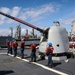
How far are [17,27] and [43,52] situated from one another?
3573 cm

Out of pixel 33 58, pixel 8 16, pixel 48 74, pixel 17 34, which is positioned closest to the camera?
pixel 48 74

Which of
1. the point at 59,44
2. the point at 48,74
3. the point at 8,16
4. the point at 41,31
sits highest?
the point at 8,16

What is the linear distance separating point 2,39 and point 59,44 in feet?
57.3

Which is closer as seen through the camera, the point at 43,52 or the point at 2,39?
the point at 43,52

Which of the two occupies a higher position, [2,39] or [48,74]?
[2,39]

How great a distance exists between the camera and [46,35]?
58.2 feet

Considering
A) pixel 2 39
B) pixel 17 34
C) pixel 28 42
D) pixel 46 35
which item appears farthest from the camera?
pixel 17 34

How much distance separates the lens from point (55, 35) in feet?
52.6

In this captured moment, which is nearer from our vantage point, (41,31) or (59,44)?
(59,44)

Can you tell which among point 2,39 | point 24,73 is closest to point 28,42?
point 2,39

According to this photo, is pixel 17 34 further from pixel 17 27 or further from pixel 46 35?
pixel 46 35

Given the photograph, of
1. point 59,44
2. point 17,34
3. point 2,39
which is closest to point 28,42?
point 2,39

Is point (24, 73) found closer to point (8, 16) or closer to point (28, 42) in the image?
point (8, 16)

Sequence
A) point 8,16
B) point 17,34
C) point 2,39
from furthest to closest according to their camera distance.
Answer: point 17,34 → point 2,39 → point 8,16
